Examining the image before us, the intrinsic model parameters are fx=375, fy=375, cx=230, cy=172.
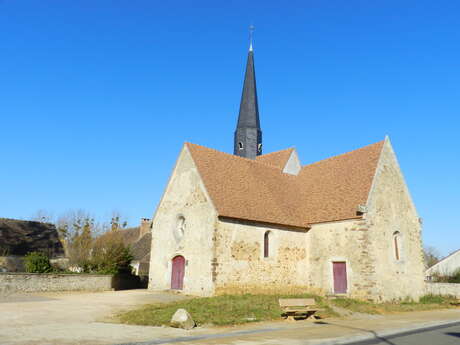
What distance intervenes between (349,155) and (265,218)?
26.9 ft

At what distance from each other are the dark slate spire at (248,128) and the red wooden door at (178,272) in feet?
38.2

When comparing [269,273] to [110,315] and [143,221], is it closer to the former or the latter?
[110,315]

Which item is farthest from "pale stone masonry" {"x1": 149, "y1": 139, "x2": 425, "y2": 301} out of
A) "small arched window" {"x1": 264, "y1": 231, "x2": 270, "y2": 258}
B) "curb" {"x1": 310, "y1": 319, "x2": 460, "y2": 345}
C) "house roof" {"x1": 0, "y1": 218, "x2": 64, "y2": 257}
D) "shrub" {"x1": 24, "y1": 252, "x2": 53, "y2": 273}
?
"house roof" {"x1": 0, "y1": 218, "x2": 64, "y2": 257}

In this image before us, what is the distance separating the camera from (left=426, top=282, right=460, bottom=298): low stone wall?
23634mm

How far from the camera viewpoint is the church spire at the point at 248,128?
1188 inches

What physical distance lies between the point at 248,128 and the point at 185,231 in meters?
12.3

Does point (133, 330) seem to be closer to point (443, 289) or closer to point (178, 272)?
point (178, 272)

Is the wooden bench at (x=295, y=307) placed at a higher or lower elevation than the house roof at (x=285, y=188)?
lower

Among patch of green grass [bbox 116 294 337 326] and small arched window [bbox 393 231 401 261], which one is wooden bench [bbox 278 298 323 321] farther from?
small arched window [bbox 393 231 401 261]

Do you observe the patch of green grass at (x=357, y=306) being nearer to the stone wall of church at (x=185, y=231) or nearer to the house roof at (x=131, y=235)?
the stone wall of church at (x=185, y=231)

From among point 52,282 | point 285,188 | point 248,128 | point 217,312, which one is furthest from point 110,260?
point 248,128

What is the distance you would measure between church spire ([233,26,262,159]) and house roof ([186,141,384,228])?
496cm

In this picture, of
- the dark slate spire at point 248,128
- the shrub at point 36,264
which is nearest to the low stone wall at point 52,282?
the shrub at point 36,264

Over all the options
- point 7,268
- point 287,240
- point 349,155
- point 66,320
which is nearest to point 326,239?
point 287,240
